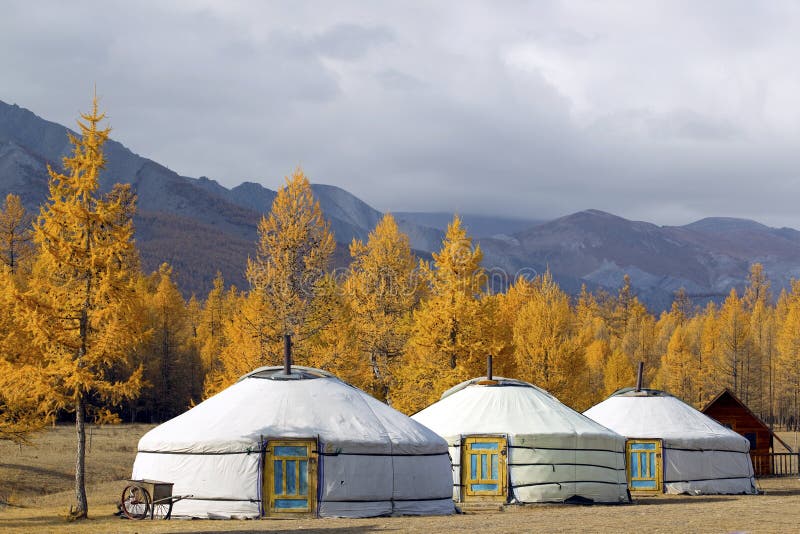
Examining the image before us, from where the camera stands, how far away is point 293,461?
19422 millimetres

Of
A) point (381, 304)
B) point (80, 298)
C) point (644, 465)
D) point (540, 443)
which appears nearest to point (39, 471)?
point (381, 304)

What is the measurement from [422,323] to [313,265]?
4.01 meters

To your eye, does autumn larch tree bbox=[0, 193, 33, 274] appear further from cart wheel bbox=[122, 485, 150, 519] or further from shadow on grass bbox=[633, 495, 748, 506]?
shadow on grass bbox=[633, 495, 748, 506]

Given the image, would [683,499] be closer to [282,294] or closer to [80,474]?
[282,294]

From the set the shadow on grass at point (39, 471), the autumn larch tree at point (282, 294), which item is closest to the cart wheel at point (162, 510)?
the autumn larch tree at point (282, 294)

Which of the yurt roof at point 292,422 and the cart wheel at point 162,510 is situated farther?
the yurt roof at point 292,422

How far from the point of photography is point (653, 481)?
28516 millimetres

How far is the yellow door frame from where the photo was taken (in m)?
19.3

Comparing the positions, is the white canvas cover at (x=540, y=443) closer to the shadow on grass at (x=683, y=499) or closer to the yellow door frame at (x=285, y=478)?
the shadow on grass at (x=683, y=499)

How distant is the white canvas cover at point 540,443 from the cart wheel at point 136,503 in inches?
317

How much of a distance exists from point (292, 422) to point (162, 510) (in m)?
3.15

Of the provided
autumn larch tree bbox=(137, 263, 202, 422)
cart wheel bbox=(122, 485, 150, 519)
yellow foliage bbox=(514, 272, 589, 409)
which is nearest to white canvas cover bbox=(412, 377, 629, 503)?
cart wheel bbox=(122, 485, 150, 519)

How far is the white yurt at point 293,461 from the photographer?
19281mm

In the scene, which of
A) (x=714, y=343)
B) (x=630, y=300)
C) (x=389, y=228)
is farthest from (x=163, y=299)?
(x=630, y=300)
